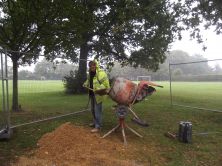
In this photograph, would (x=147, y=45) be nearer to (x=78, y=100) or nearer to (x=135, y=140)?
(x=78, y=100)

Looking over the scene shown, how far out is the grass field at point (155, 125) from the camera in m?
7.77

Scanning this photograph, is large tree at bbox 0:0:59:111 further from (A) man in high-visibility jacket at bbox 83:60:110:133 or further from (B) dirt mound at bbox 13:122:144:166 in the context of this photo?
(B) dirt mound at bbox 13:122:144:166

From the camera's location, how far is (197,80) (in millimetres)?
14539

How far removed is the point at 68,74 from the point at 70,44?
1.65 metres

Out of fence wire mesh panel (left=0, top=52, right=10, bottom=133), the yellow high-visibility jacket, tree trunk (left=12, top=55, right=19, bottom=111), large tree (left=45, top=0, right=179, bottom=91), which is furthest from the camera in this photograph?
large tree (left=45, top=0, right=179, bottom=91)

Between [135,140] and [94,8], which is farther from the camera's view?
[94,8]

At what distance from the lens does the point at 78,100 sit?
48.8ft

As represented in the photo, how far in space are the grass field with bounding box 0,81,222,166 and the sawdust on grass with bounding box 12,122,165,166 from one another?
0.29 m

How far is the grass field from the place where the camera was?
7770 millimetres

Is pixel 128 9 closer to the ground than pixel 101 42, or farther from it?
farther from it

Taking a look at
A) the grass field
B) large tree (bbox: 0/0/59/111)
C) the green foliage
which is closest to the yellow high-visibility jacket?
the grass field

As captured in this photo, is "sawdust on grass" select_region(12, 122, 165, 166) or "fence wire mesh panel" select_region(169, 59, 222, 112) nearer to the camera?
"sawdust on grass" select_region(12, 122, 165, 166)

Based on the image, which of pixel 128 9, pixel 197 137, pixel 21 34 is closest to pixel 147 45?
pixel 128 9

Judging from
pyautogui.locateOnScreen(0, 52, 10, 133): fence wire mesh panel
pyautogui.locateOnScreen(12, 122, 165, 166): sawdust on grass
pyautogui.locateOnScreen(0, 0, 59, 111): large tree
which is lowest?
pyautogui.locateOnScreen(12, 122, 165, 166): sawdust on grass
